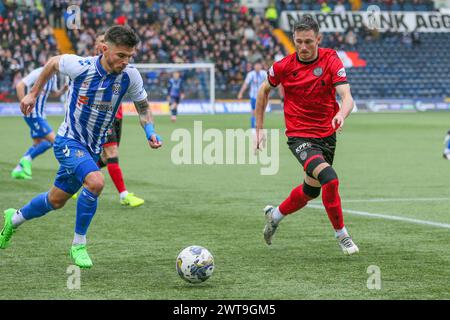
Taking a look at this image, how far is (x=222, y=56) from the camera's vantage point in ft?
144

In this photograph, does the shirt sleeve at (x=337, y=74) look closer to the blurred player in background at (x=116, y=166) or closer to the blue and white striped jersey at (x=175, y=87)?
the blurred player in background at (x=116, y=166)

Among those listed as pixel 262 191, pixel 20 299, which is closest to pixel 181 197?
pixel 262 191

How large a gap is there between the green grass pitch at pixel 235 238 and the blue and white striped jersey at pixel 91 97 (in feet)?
3.61

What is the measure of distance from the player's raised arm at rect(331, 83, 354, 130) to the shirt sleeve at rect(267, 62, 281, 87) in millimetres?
→ 610

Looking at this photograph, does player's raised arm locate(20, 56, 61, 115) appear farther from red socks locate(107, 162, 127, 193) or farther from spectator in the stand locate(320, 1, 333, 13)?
spectator in the stand locate(320, 1, 333, 13)

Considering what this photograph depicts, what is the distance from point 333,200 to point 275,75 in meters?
1.39

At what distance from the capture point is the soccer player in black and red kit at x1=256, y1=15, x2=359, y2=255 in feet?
27.7

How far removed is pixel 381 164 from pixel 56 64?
450 inches

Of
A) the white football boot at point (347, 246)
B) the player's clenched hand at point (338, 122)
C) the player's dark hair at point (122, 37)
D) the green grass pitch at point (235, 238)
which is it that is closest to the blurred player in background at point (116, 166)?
the green grass pitch at point (235, 238)

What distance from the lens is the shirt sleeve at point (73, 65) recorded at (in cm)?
776

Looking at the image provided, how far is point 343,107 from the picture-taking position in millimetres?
8211

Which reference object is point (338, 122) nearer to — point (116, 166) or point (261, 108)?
point (261, 108)

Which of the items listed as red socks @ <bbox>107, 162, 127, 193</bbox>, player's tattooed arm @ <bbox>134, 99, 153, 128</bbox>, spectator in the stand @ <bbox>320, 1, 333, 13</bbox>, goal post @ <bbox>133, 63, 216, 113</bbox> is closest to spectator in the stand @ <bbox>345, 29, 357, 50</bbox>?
spectator in the stand @ <bbox>320, 1, 333, 13</bbox>

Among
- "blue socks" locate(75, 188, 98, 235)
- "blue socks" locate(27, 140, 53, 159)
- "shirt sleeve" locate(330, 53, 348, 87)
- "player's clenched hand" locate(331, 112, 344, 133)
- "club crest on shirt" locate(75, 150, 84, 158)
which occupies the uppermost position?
"blue socks" locate(27, 140, 53, 159)
